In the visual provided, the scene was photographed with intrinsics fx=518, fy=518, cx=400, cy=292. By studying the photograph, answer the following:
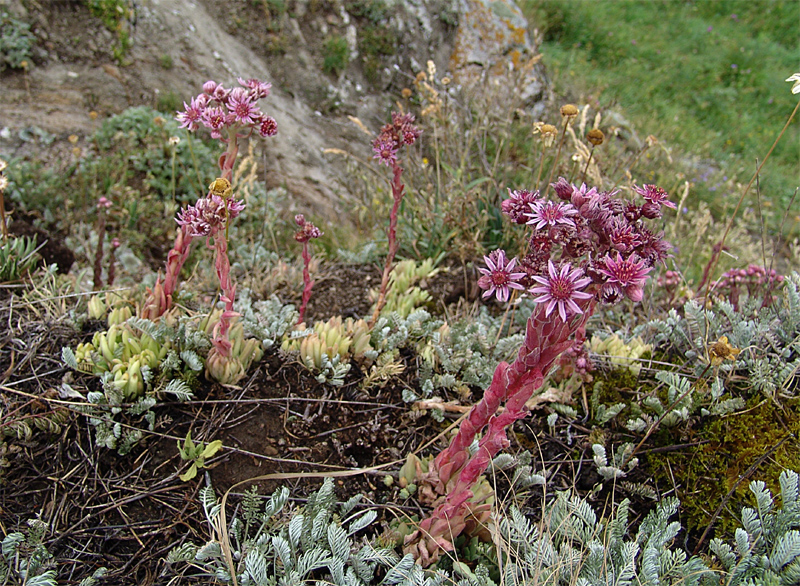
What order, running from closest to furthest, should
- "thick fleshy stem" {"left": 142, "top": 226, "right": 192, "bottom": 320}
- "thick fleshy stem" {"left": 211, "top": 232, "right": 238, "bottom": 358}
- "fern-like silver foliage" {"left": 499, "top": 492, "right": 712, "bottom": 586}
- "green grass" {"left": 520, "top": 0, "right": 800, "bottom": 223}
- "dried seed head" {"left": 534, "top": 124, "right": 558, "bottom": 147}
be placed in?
"fern-like silver foliage" {"left": 499, "top": 492, "right": 712, "bottom": 586}, "thick fleshy stem" {"left": 211, "top": 232, "right": 238, "bottom": 358}, "thick fleshy stem" {"left": 142, "top": 226, "right": 192, "bottom": 320}, "dried seed head" {"left": 534, "top": 124, "right": 558, "bottom": 147}, "green grass" {"left": 520, "top": 0, "right": 800, "bottom": 223}

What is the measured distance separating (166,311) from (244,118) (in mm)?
970

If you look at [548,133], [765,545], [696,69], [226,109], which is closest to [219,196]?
[226,109]

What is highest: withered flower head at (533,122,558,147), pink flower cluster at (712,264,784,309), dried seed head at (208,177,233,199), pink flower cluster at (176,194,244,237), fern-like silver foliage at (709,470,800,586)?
withered flower head at (533,122,558,147)

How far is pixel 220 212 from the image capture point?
183cm

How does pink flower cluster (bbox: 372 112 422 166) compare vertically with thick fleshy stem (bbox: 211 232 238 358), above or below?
above

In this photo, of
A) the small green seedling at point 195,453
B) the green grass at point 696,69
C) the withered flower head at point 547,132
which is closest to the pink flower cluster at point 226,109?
the small green seedling at point 195,453

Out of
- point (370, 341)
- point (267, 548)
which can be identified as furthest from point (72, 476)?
point (370, 341)

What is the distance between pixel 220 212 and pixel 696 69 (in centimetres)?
1146

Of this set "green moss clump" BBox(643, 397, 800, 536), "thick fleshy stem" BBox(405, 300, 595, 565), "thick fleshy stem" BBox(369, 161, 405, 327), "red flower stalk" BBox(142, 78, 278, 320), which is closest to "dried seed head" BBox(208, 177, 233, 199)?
"red flower stalk" BBox(142, 78, 278, 320)

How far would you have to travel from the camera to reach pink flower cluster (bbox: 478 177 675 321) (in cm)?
131

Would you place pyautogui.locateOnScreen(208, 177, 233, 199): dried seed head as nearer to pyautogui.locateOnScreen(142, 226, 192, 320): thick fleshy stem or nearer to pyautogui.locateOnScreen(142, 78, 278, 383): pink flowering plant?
pyautogui.locateOnScreen(142, 78, 278, 383): pink flowering plant

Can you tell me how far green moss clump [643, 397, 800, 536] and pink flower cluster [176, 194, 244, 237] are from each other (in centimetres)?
201

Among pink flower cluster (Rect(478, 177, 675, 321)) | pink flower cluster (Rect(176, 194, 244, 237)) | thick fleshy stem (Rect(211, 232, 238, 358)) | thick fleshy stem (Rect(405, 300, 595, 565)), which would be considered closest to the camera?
pink flower cluster (Rect(478, 177, 675, 321))

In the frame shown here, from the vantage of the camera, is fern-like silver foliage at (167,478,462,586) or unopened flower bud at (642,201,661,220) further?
fern-like silver foliage at (167,478,462,586)
